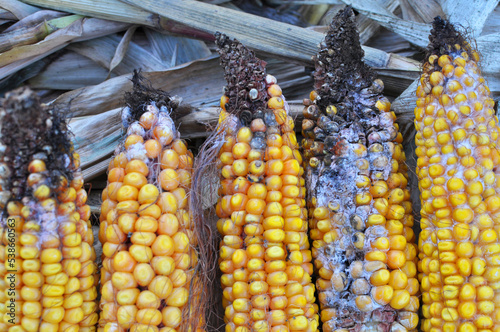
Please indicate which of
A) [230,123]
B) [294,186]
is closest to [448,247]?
[294,186]

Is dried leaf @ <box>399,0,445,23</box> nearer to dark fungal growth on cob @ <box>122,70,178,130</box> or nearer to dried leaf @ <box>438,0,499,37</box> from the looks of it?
dried leaf @ <box>438,0,499,37</box>

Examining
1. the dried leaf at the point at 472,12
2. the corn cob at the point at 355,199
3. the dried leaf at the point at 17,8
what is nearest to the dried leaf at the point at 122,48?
the dried leaf at the point at 17,8

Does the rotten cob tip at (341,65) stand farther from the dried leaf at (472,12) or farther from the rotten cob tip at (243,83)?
the dried leaf at (472,12)

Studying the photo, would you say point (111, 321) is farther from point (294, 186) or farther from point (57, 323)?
point (294, 186)

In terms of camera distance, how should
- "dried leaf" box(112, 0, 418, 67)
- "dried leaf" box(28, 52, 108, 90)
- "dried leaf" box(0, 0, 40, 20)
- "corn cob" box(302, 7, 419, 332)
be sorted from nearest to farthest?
"corn cob" box(302, 7, 419, 332)
"dried leaf" box(112, 0, 418, 67)
"dried leaf" box(0, 0, 40, 20)
"dried leaf" box(28, 52, 108, 90)

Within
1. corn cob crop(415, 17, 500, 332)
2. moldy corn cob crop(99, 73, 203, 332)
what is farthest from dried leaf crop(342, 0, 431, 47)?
moldy corn cob crop(99, 73, 203, 332)

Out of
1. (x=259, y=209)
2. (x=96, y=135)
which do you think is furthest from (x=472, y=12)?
(x=96, y=135)

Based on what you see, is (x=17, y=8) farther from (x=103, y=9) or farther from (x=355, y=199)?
(x=355, y=199)
